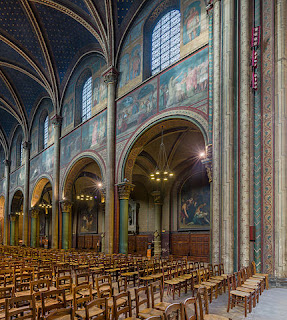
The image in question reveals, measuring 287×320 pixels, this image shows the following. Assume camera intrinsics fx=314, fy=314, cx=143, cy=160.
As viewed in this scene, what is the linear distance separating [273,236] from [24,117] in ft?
93.9

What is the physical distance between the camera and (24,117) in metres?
32.4

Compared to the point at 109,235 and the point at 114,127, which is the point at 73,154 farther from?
the point at 109,235

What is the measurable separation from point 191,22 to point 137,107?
16.5 feet

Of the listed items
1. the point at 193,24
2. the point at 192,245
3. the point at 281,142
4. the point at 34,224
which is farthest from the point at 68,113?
the point at 281,142

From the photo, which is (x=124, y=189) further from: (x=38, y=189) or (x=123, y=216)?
(x=38, y=189)

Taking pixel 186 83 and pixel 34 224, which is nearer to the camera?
pixel 186 83

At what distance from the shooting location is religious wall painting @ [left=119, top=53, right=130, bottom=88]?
18.7m

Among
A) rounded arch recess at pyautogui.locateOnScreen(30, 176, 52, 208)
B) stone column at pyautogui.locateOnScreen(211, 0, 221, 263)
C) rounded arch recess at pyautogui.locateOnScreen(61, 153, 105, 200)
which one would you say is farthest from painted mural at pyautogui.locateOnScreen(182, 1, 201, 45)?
rounded arch recess at pyautogui.locateOnScreen(30, 176, 52, 208)

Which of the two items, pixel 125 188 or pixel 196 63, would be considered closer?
pixel 196 63

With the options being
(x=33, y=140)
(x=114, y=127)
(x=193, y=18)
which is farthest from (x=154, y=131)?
(x=33, y=140)

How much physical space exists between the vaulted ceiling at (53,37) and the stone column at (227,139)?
8046 millimetres

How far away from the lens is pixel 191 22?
15.0 meters

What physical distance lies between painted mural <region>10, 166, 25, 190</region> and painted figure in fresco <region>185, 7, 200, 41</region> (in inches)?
997

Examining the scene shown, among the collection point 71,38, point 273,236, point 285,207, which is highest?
point 71,38
